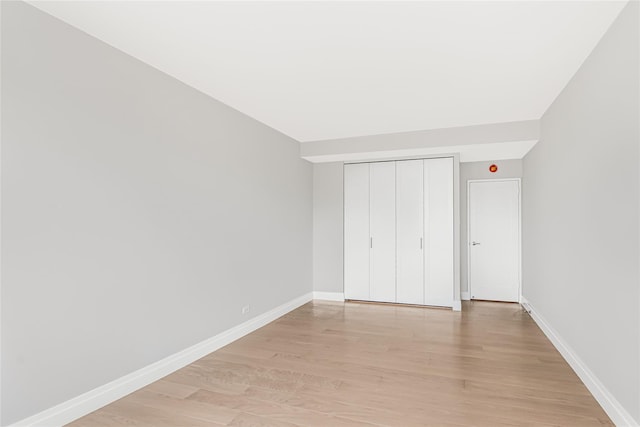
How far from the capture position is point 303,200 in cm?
562

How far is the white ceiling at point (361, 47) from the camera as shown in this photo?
82.2 inches

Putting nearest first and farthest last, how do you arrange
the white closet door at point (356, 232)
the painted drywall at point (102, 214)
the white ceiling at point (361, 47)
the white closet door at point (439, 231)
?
the painted drywall at point (102, 214) < the white ceiling at point (361, 47) < the white closet door at point (439, 231) < the white closet door at point (356, 232)

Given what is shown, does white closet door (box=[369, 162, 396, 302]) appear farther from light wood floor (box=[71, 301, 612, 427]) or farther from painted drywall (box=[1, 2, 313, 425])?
painted drywall (box=[1, 2, 313, 425])

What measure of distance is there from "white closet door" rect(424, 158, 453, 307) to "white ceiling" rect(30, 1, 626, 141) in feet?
4.96

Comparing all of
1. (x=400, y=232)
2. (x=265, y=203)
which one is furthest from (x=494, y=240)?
(x=265, y=203)

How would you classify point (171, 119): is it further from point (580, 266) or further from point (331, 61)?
point (580, 266)

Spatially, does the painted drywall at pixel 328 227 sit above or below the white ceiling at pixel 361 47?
below

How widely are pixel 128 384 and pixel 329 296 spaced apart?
3.66m

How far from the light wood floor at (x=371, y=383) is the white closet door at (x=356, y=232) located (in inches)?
58.5

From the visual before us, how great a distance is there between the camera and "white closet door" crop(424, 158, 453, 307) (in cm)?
521

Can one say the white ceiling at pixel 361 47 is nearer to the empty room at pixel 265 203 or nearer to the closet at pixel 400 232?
the empty room at pixel 265 203

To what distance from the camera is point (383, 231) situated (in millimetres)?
5609

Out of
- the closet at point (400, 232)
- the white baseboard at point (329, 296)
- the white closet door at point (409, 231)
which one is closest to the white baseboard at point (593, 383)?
the closet at point (400, 232)

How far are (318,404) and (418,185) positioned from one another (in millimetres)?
3806
